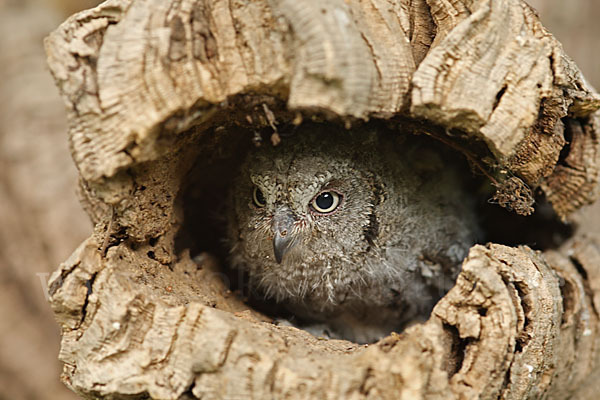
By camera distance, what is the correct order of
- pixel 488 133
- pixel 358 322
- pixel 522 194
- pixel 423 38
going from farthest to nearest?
pixel 358 322 → pixel 522 194 → pixel 423 38 → pixel 488 133

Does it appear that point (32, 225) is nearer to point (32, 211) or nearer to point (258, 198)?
point (32, 211)

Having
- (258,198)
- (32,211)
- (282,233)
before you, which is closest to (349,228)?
(282,233)

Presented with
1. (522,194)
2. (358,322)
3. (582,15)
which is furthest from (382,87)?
(582,15)

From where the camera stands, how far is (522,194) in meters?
2.44

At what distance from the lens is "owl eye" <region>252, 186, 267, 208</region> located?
315 centimetres

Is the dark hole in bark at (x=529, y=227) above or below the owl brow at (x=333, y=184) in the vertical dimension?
below

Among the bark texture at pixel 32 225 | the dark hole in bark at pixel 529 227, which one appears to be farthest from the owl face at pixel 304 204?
the bark texture at pixel 32 225

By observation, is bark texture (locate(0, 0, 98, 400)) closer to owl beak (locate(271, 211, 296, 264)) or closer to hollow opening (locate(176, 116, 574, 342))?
hollow opening (locate(176, 116, 574, 342))

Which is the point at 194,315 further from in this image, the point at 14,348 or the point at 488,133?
the point at 14,348

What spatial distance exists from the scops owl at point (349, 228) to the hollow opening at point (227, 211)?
0.06 metres

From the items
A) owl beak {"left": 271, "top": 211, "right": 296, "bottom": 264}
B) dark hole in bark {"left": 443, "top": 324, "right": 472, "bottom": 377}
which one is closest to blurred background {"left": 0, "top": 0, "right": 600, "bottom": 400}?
owl beak {"left": 271, "top": 211, "right": 296, "bottom": 264}

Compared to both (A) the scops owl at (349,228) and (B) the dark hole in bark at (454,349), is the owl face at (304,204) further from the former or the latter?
(B) the dark hole in bark at (454,349)

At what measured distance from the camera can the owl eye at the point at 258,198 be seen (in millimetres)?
3150

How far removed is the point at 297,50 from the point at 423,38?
0.65m
